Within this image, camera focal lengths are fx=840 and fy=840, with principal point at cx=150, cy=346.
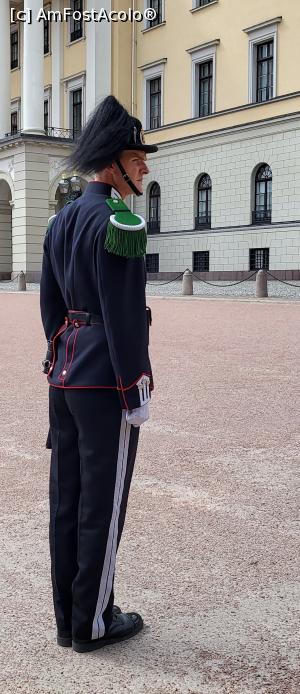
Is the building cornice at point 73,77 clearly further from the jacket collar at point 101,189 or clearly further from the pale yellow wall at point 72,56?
the jacket collar at point 101,189

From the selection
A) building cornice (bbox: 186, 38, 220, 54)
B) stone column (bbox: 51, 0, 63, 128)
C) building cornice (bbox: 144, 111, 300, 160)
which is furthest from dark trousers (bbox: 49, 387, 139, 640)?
stone column (bbox: 51, 0, 63, 128)

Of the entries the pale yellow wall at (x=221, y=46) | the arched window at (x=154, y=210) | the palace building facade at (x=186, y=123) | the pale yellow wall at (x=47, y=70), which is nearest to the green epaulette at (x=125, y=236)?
the palace building facade at (x=186, y=123)

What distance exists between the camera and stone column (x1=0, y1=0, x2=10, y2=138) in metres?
41.6

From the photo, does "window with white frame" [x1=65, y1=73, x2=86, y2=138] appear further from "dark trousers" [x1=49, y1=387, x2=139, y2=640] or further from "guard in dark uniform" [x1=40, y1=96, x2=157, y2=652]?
"dark trousers" [x1=49, y1=387, x2=139, y2=640]

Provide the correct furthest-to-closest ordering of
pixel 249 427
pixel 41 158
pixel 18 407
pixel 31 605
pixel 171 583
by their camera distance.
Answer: pixel 41 158, pixel 18 407, pixel 249 427, pixel 171 583, pixel 31 605

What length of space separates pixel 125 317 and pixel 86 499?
66 centimetres

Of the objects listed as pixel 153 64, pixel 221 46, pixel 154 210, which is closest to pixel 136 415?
pixel 221 46

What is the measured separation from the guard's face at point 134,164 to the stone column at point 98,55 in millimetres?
37978

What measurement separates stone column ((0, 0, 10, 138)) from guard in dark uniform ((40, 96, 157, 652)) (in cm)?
4031

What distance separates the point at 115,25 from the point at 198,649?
40.3 m

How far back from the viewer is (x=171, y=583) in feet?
11.8

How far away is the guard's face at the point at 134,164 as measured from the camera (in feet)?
9.59

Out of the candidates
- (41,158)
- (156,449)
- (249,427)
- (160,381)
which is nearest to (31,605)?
(156,449)

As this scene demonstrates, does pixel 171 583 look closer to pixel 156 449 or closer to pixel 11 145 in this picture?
pixel 156 449
